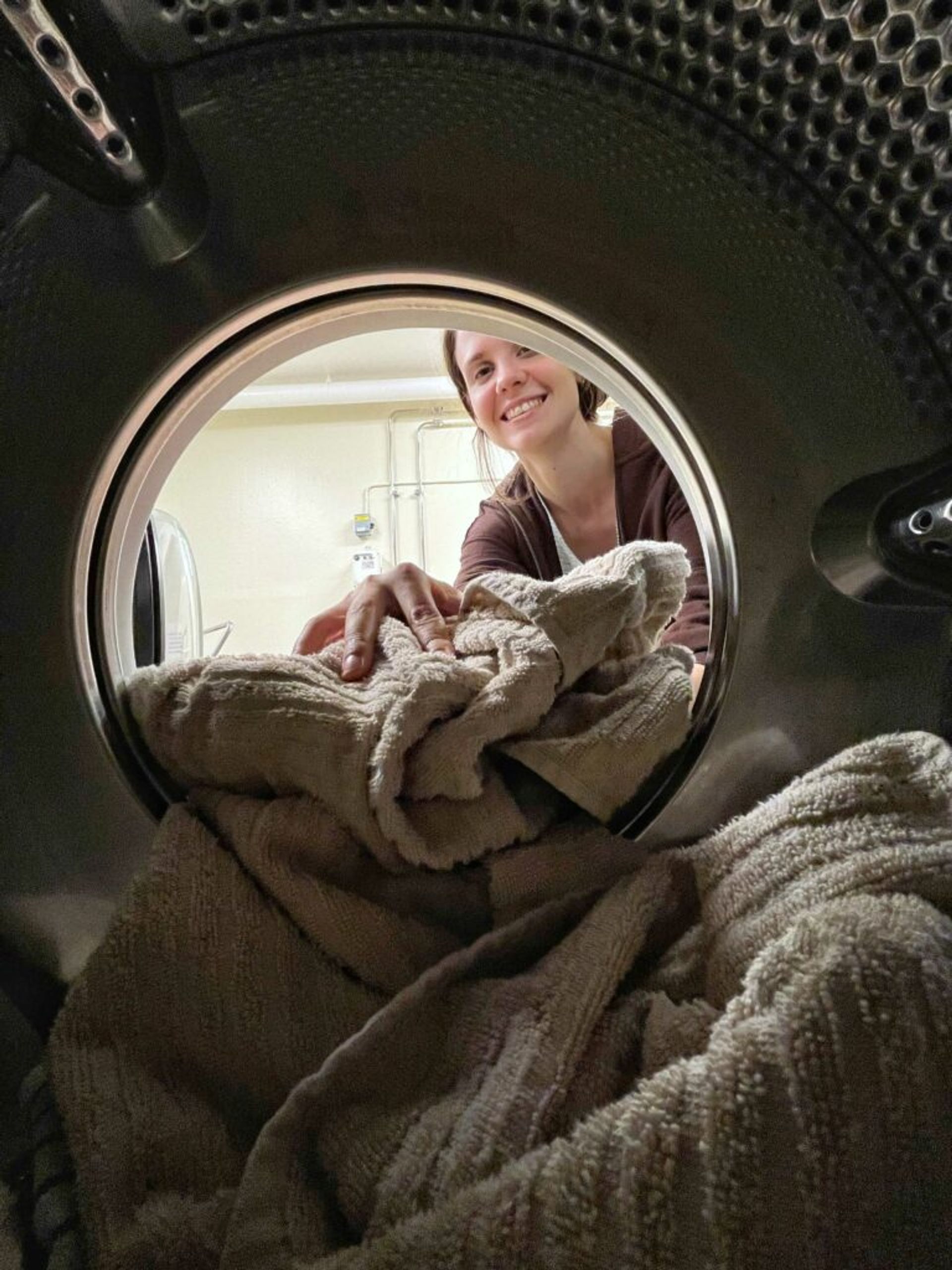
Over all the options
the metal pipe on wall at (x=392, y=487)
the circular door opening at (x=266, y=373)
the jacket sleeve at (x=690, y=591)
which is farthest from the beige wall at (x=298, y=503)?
the circular door opening at (x=266, y=373)

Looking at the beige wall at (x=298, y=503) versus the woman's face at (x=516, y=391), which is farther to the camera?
the beige wall at (x=298, y=503)

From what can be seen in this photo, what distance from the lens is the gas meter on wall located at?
287 centimetres

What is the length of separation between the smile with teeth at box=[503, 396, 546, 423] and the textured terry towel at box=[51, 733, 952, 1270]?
0.70 metres

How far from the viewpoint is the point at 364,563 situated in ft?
9.45

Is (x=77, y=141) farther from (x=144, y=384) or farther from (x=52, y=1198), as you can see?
(x=52, y=1198)

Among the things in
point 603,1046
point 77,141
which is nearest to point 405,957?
point 603,1046

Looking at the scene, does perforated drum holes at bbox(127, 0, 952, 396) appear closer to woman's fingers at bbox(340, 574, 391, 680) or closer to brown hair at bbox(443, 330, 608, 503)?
woman's fingers at bbox(340, 574, 391, 680)

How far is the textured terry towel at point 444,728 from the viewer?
0.41 m

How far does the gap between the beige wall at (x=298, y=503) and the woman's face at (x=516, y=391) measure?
6.13ft

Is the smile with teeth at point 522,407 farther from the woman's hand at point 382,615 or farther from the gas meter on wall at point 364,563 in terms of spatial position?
the gas meter on wall at point 364,563

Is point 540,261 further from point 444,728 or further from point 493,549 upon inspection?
A: point 493,549

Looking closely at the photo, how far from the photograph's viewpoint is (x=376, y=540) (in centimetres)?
296

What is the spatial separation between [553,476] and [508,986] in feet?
2.60

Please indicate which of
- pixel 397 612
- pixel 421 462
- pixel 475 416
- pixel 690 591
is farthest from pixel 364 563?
pixel 397 612
